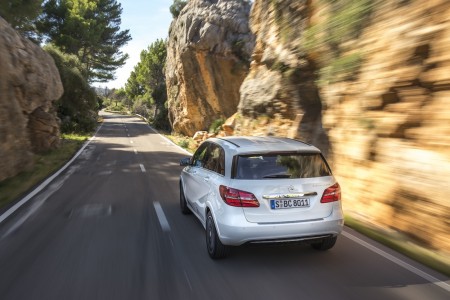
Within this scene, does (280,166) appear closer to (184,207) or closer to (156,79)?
(184,207)

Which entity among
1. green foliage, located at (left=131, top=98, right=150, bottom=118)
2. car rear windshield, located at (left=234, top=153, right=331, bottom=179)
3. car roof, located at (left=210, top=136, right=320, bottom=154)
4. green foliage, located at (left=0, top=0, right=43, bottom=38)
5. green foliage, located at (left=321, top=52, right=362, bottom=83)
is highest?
green foliage, located at (left=0, top=0, right=43, bottom=38)

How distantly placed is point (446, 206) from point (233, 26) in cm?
3190

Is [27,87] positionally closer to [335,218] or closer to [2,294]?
[2,294]

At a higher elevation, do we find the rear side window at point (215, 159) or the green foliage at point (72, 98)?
the rear side window at point (215, 159)

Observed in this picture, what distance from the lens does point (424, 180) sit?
548cm

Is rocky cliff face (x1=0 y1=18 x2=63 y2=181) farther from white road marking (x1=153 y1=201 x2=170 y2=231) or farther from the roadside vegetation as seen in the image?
white road marking (x1=153 y1=201 x2=170 y2=231)

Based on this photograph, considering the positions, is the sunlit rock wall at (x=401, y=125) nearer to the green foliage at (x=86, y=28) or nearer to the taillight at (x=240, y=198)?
the taillight at (x=240, y=198)

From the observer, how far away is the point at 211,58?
34188 mm

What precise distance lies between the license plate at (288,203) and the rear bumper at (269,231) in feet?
0.66

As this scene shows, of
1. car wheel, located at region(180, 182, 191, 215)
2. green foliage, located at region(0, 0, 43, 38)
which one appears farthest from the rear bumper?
green foliage, located at region(0, 0, 43, 38)

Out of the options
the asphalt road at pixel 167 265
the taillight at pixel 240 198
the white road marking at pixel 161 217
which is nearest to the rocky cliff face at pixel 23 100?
the asphalt road at pixel 167 265

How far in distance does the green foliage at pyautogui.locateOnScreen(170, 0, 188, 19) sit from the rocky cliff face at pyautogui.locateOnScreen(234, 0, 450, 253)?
35.0m

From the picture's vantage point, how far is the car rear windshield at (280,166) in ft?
15.8

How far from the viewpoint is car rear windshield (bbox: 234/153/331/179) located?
480 centimetres
